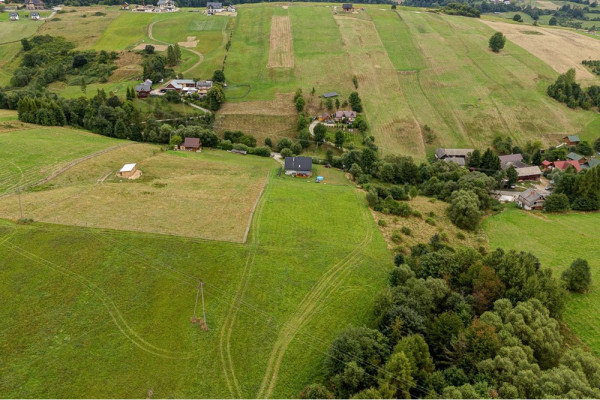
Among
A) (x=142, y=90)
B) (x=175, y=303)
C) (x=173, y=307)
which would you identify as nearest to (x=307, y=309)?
(x=175, y=303)

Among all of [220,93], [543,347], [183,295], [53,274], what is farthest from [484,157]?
[53,274]

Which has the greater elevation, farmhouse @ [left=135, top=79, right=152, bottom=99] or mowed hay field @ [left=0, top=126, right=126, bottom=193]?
farmhouse @ [left=135, top=79, right=152, bottom=99]

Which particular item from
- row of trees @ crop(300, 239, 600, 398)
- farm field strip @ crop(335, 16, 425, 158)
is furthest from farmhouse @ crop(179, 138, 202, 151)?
row of trees @ crop(300, 239, 600, 398)

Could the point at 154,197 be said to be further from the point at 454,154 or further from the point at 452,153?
the point at 454,154

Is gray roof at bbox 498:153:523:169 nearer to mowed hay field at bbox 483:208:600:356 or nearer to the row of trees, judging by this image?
mowed hay field at bbox 483:208:600:356

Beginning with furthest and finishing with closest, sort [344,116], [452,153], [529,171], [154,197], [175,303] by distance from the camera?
[344,116], [452,153], [529,171], [154,197], [175,303]

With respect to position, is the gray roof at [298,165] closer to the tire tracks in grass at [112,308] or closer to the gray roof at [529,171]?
the tire tracks in grass at [112,308]
